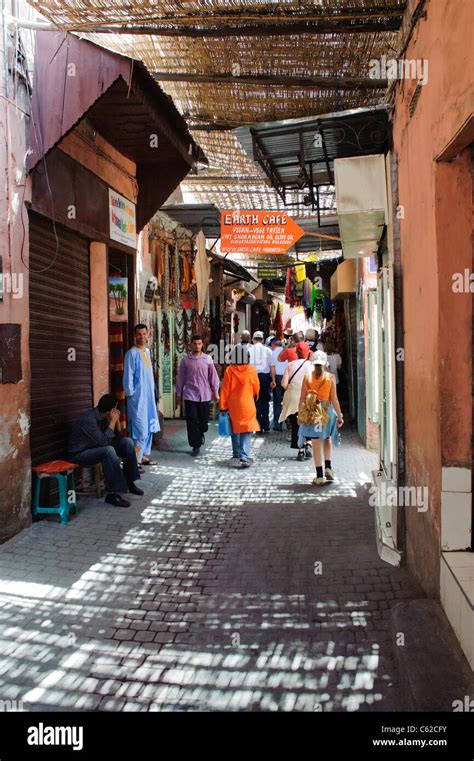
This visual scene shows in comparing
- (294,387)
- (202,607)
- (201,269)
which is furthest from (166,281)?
Answer: (202,607)

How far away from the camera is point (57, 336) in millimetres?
6766

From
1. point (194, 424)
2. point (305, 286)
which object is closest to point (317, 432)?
point (194, 424)

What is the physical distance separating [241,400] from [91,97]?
4.60 metres

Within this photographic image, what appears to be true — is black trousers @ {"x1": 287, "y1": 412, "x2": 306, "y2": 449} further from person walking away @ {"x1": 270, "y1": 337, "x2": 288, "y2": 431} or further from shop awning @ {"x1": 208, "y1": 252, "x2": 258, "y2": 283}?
shop awning @ {"x1": 208, "y1": 252, "x2": 258, "y2": 283}

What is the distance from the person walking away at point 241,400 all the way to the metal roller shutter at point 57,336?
7.10 ft

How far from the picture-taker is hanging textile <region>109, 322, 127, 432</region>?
902cm

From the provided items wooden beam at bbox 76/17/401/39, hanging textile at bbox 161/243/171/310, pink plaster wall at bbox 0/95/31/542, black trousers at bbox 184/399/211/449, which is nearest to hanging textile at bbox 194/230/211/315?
hanging textile at bbox 161/243/171/310

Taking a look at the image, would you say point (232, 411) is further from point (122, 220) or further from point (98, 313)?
point (122, 220)

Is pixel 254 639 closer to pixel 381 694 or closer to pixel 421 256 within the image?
pixel 381 694

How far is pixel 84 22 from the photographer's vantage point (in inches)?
212

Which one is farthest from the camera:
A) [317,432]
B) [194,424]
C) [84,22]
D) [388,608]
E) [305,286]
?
[305,286]

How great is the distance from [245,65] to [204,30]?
34.5 inches

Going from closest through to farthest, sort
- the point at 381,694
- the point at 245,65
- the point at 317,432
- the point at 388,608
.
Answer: the point at 381,694, the point at 388,608, the point at 245,65, the point at 317,432

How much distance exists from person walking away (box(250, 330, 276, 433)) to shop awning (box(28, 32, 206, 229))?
4.81 meters
